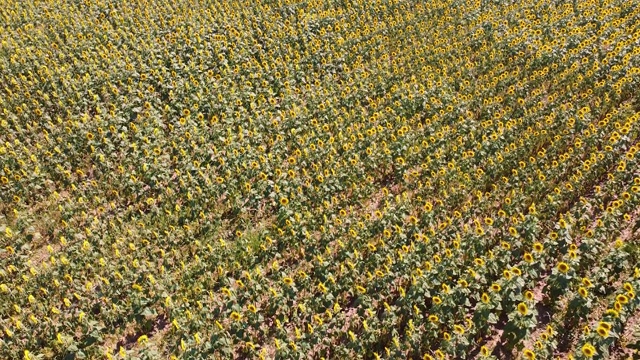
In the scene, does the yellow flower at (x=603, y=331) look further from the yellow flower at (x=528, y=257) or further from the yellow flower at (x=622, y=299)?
the yellow flower at (x=528, y=257)

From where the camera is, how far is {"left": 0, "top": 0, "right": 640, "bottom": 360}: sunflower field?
678 cm

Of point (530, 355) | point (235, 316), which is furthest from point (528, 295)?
point (235, 316)

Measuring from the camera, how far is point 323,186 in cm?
909

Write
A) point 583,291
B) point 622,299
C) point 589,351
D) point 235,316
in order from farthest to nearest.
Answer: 1. point 235,316
2. point 583,291
3. point 622,299
4. point 589,351

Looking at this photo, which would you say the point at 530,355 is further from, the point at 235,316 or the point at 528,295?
the point at 235,316

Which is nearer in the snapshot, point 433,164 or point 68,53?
point 433,164

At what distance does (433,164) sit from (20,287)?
24.8 feet

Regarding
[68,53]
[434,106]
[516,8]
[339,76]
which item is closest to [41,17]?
[68,53]

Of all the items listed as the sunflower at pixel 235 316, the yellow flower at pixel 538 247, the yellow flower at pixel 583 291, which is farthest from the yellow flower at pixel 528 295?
the sunflower at pixel 235 316

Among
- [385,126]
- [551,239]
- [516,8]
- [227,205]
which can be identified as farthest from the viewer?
[516,8]

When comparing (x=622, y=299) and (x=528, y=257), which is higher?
(x=528, y=257)

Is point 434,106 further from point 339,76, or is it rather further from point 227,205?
point 227,205

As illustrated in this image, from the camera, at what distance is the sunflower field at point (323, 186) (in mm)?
6777

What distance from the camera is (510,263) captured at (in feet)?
25.0
